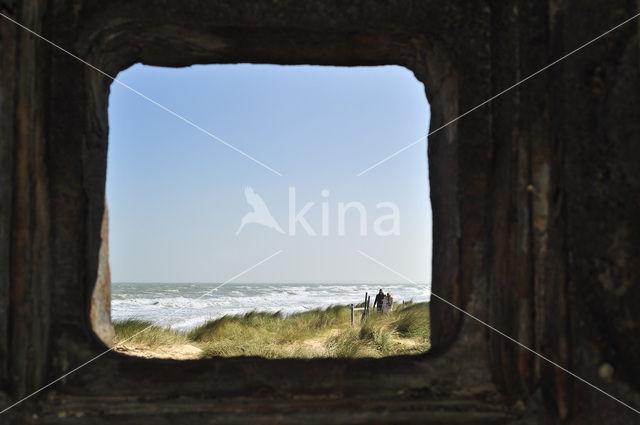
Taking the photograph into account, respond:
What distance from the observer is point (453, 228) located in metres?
1.90

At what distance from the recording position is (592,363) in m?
1.73

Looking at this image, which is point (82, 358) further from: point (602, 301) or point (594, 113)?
point (594, 113)

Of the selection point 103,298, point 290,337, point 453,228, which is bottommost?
point 290,337

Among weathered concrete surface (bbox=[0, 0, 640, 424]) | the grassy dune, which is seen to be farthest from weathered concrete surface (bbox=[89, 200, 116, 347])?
the grassy dune

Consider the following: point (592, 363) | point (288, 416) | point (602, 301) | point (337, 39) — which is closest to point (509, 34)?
point (337, 39)

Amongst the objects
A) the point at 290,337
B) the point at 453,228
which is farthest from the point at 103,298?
the point at 290,337

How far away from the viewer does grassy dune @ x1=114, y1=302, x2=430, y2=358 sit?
7.31 metres

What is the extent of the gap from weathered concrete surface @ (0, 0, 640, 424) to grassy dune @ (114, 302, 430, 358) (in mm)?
4832

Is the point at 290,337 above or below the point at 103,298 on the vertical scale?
below

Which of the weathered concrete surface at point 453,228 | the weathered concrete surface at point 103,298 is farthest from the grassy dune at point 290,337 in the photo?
the weathered concrete surface at point 453,228

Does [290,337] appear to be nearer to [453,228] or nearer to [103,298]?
[103,298]

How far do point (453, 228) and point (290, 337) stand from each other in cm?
750

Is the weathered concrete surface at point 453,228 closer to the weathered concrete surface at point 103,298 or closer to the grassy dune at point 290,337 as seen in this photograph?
the weathered concrete surface at point 103,298

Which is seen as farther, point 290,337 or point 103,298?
point 290,337
